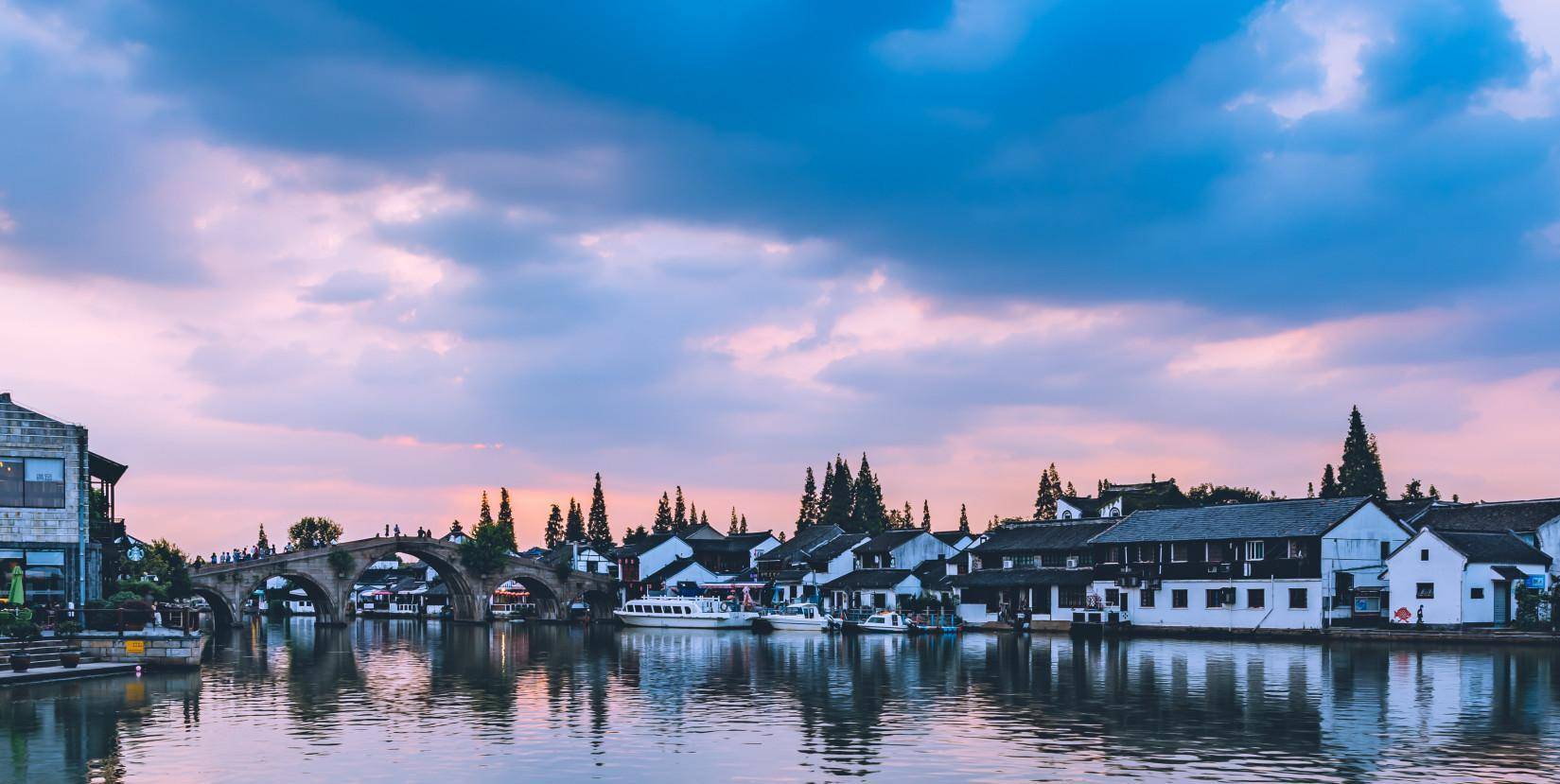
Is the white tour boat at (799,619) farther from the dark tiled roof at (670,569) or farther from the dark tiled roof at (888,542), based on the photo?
the dark tiled roof at (670,569)

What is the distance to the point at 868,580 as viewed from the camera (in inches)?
4879

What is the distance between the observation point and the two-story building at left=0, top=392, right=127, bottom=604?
64.4 m

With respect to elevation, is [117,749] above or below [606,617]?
above

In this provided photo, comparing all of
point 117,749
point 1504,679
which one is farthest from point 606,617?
point 117,749

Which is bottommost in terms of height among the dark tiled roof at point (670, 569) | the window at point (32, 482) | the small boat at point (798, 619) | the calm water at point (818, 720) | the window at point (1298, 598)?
the small boat at point (798, 619)

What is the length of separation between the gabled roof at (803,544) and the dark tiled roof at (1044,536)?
26.9 meters

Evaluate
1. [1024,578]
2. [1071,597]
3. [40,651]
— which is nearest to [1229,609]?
[1071,597]

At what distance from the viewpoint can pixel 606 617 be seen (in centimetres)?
14300

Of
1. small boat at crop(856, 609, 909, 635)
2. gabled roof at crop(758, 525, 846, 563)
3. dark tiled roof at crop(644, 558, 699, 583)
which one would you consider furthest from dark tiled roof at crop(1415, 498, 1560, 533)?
dark tiled roof at crop(644, 558, 699, 583)

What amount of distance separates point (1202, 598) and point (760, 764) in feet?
227

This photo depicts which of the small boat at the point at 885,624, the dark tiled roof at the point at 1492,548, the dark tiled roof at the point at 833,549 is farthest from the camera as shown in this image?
the dark tiled roof at the point at 833,549

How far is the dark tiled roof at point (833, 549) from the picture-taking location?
13100 cm

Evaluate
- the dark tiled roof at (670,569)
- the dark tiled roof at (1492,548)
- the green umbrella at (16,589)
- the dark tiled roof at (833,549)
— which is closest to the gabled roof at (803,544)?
the dark tiled roof at (833,549)

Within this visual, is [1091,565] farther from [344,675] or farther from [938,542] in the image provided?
[344,675]
